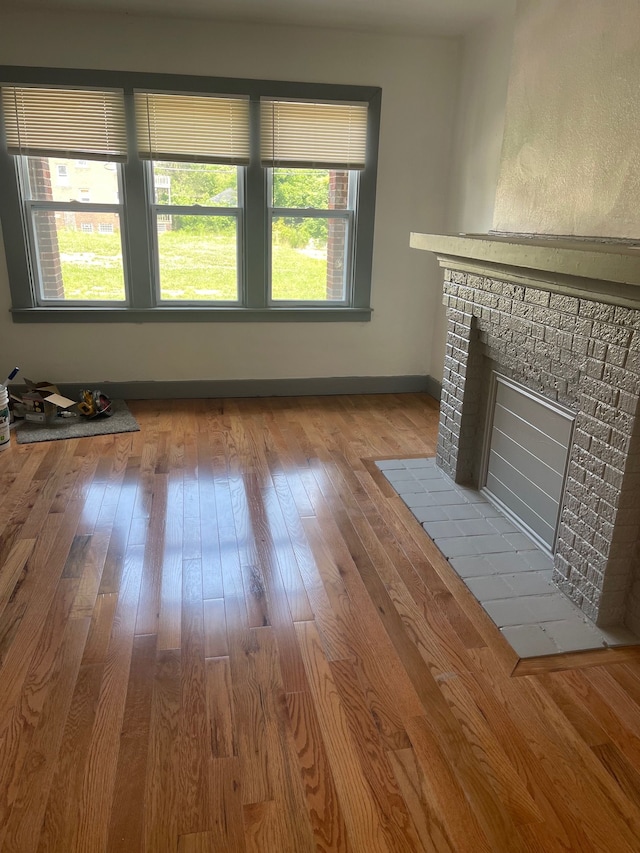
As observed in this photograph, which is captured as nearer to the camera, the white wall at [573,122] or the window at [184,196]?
the white wall at [573,122]

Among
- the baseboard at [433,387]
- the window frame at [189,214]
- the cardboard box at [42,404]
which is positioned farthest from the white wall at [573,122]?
the cardboard box at [42,404]

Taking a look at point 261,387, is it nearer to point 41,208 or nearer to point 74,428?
point 74,428

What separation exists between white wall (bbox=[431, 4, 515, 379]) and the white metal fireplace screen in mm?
1556

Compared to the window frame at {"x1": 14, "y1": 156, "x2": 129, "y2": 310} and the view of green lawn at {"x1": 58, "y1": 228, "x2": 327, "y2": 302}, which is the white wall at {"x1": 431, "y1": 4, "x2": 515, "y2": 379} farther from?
the window frame at {"x1": 14, "y1": 156, "x2": 129, "y2": 310}

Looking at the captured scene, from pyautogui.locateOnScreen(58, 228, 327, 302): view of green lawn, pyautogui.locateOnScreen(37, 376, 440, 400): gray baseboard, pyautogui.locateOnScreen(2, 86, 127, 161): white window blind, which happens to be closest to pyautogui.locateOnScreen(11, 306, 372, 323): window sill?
pyautogui.locateOnScreen(58, 228, 327, 302): view of green lawn

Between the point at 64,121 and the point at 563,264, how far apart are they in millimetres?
3568

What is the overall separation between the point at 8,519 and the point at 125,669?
1.33 metres

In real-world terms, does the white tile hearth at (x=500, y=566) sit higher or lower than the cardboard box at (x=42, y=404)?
lower

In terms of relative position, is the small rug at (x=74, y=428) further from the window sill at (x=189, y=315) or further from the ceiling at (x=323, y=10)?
the ceiling at (x=323, y=10)

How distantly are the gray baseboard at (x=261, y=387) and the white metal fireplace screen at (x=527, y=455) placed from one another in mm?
1853

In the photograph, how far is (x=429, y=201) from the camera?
4770 mm

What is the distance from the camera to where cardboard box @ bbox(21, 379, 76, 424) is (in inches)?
169

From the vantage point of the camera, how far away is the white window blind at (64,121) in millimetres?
4121

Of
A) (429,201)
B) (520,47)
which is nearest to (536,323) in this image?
(520,47)
